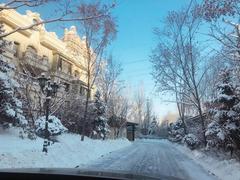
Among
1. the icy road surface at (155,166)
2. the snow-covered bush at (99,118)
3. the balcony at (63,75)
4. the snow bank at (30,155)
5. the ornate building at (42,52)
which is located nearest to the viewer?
the snow bank at (30,155)

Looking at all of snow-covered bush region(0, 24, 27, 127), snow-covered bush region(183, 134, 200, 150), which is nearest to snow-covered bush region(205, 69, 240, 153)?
snow-covered bush region(183, 134, 200, 150)

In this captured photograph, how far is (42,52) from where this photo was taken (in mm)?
42000

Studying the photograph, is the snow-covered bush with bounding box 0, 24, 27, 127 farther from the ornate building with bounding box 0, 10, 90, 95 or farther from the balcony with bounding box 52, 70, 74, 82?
the balcony with bounding box 52, 70, 74, 82

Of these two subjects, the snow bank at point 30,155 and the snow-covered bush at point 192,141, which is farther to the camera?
the snow-covered bush at point 192,141

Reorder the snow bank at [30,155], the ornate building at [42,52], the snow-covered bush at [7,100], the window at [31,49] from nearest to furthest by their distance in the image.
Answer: the snow bank at [30,155], the snow-covered bush at [7,100], the ornate building at [42,52], the window at [31,49]

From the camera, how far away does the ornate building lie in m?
33.5

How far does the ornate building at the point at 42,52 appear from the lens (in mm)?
33469

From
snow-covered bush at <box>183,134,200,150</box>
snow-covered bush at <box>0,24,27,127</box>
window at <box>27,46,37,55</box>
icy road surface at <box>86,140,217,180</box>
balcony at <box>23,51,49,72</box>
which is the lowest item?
icy road surface at <box>86,140,217,180</box>

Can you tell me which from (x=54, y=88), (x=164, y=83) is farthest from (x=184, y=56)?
(x=54, y=88)

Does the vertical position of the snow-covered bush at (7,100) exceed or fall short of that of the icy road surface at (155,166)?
it exceeds it

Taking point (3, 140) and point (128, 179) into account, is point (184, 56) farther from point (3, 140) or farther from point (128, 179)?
point (128, 179)

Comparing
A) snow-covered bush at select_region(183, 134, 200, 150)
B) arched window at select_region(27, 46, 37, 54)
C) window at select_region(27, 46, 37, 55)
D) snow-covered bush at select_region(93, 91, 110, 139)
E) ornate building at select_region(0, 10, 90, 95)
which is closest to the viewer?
snow-covered bush at select_region(183, 134, 200, 150)

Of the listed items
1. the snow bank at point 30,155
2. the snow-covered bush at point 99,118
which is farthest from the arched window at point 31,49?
the snow bank at point 30,155

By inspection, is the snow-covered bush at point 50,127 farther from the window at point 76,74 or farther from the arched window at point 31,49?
the window at point 76,74
